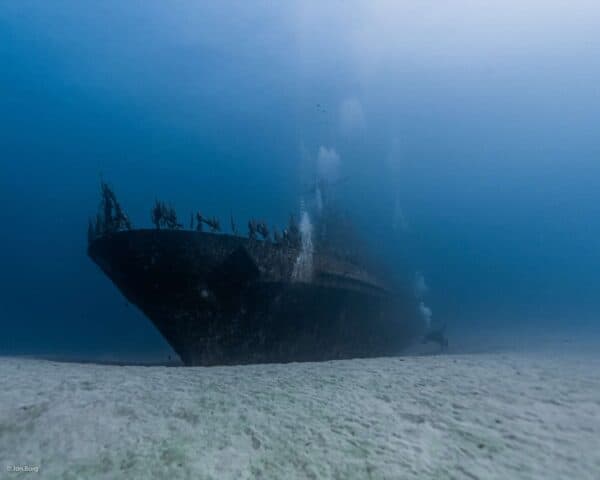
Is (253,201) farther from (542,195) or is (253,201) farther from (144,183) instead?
(542,195)

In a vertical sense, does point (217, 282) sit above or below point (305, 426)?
above

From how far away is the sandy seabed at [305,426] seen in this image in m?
2.35

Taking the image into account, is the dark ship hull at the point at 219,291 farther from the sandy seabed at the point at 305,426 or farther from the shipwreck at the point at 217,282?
the sandy seabed at the point at 305,426

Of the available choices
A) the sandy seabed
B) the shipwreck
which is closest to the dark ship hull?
the shipwreck

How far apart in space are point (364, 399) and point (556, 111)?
→ 3902 inches

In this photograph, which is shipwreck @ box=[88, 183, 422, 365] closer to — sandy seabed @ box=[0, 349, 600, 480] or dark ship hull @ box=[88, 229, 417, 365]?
dark ship hull @ box=[88, 229, 417, 365]

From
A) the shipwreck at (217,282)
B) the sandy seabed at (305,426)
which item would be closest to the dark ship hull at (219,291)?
the shipwreck at (217,282)

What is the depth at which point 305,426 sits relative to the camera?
9.74 ft

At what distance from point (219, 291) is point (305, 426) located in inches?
221

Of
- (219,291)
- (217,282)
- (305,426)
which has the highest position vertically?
(217,282)

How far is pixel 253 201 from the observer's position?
103250 millimetres

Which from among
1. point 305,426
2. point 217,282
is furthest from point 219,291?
point 305,426

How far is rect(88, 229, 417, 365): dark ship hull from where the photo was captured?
25.4ft

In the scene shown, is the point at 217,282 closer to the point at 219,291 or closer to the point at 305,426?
the point at 219,291
